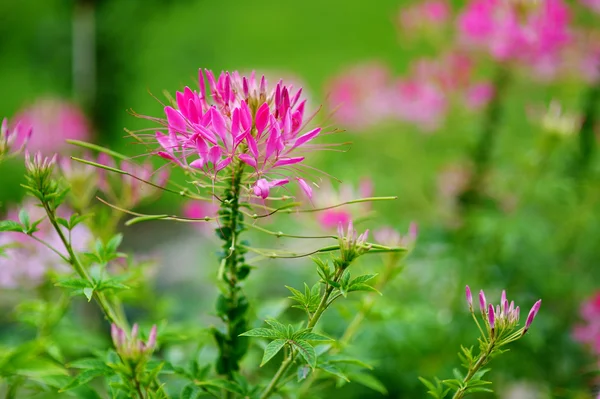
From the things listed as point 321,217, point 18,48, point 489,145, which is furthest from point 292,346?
point 18,48

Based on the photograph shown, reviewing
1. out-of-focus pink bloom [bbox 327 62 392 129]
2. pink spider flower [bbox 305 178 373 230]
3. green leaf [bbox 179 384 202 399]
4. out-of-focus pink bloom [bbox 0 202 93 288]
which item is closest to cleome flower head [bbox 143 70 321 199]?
green leaf [bbox 179 384 202 399]

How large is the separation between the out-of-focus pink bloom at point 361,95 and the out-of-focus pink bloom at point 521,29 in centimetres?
63

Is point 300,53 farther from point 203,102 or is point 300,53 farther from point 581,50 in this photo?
point 203,102

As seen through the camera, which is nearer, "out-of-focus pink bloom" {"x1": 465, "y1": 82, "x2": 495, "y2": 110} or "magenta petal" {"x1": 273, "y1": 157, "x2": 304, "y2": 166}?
"magenta petal" {"x1": 273, "y1": 157, "x2": 304, "y2": 166}

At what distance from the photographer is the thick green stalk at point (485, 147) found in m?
1.50

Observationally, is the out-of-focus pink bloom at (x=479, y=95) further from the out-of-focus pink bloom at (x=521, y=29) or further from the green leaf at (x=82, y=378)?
the green leaf at (x=82, y=378)

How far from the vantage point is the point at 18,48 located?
427 centimetres

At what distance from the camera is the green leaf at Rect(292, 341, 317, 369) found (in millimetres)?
606

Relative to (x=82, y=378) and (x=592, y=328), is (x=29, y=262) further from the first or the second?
(x=592, y=328)

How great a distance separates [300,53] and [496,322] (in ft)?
15.6

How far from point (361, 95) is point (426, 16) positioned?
500 mm

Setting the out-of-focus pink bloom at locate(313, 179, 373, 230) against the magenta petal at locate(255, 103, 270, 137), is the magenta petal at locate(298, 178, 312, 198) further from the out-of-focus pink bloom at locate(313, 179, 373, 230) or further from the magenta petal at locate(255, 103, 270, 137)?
the out-of-focus pink bloom at locate(313, 179, 373, 230)

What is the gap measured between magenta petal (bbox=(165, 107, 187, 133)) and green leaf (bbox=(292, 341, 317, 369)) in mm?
265

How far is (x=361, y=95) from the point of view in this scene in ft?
7.24
